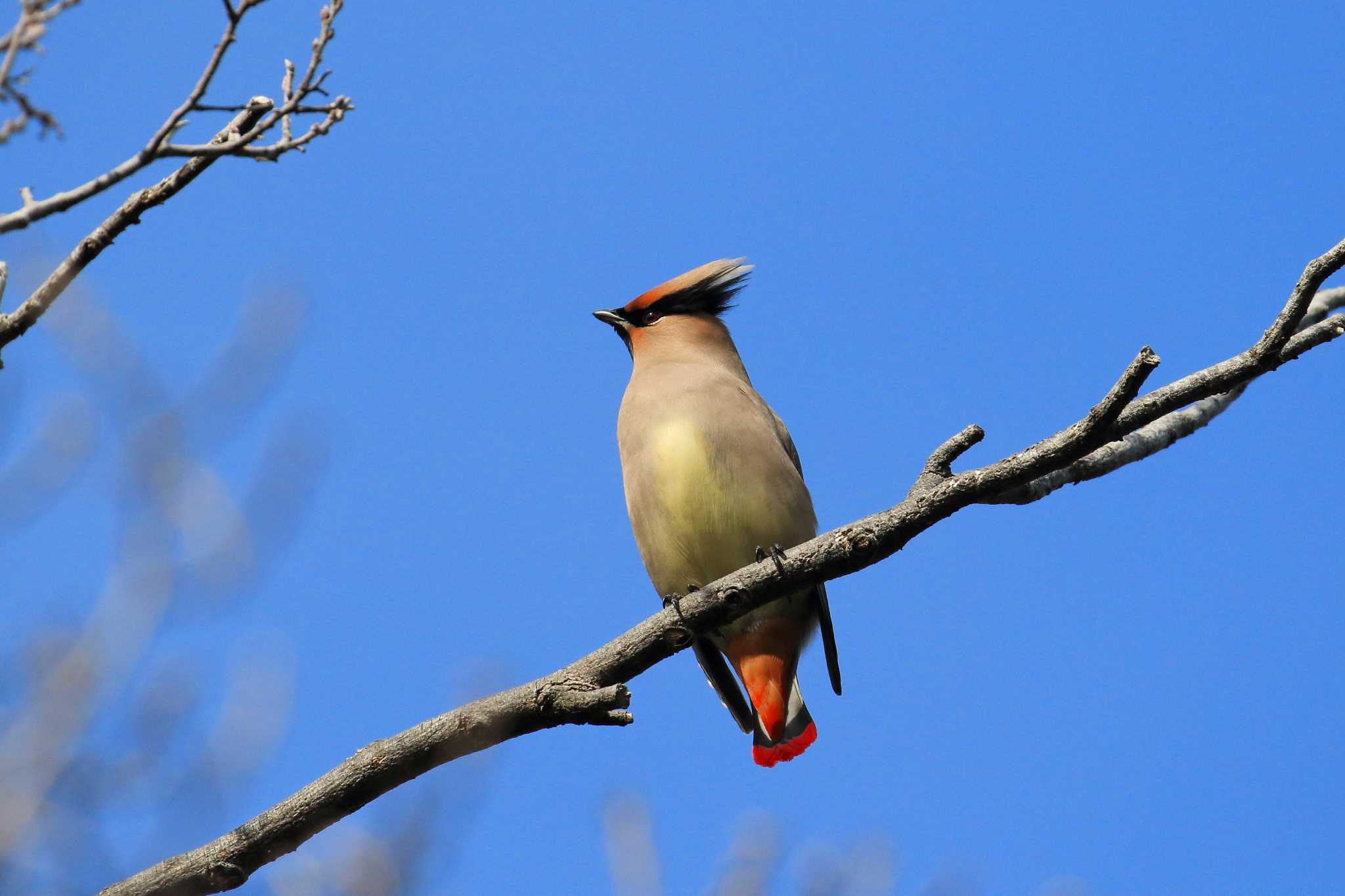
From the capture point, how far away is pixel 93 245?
7.69 feet

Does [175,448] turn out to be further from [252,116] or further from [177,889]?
[177,889]

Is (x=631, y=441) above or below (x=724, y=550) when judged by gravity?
above

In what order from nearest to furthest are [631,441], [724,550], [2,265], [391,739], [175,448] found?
1. [2,265]
2. [175,448]
3. [391,739]
4. [724,550]
5. [631,441]

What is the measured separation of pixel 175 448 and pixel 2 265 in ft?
1.52

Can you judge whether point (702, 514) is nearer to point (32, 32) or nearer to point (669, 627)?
point (669, 627)

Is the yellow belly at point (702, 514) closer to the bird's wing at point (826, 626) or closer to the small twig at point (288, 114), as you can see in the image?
the bird's wing at point (826, 626)

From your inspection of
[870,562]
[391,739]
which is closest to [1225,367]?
[870,562]

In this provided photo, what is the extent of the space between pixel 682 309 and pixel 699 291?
11cm

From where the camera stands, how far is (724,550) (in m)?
4.59

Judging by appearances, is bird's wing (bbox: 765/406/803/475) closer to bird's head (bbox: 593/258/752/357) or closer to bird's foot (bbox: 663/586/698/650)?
bird's head (bbox: 593/258/752/357)

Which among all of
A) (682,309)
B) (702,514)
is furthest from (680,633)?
(682,309)

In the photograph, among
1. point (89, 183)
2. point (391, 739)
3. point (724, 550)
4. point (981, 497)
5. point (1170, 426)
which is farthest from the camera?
point (724, 550)

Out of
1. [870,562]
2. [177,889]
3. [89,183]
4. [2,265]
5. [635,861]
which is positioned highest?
[2,265]

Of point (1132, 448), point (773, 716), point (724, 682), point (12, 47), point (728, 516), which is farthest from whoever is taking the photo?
point (724, 682)
